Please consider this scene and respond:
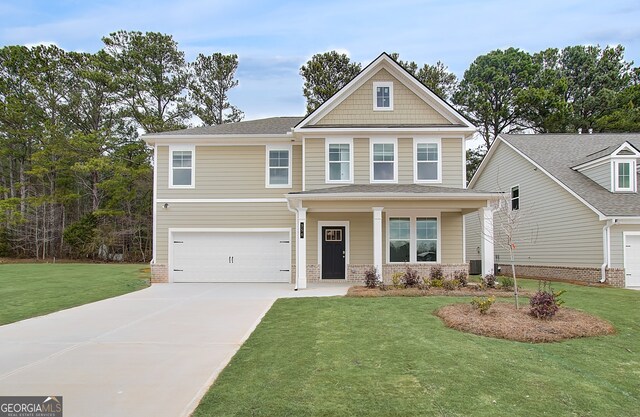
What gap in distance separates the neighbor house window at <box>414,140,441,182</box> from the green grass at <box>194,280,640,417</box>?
29.2 feet

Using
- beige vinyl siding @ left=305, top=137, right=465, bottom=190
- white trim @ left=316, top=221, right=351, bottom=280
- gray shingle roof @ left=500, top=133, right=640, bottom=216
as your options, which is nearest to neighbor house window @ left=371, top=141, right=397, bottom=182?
beige vinyl siding @ left=305, top=137, right=465, bottom=190

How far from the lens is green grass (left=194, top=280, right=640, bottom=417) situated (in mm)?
4453

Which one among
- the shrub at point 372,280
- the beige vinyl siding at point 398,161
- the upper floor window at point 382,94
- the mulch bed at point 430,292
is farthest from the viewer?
the upper floor window at point 382,94

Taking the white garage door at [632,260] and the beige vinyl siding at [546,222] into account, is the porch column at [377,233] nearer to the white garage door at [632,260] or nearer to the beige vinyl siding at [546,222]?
the beige vinyl siding at [546,222]

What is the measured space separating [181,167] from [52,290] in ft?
20.3

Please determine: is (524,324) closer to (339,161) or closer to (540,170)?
(339,161)

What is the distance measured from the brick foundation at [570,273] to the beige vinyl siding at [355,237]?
26.8ft

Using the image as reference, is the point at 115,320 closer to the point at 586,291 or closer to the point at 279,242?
the point at 279,242

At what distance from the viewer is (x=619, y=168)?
17.2m

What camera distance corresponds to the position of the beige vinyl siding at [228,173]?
1725 cm

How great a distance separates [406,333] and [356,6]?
9.04 metres

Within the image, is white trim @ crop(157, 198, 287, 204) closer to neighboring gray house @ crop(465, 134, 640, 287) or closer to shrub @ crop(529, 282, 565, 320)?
neighboring gray house @ crop(465, 134, 640, 287)

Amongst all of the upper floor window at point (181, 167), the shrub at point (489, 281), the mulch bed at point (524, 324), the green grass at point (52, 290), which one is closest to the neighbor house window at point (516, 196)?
A: the shrub at point (489, 281)

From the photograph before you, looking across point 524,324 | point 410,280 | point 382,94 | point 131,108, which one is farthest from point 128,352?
point 131,108
